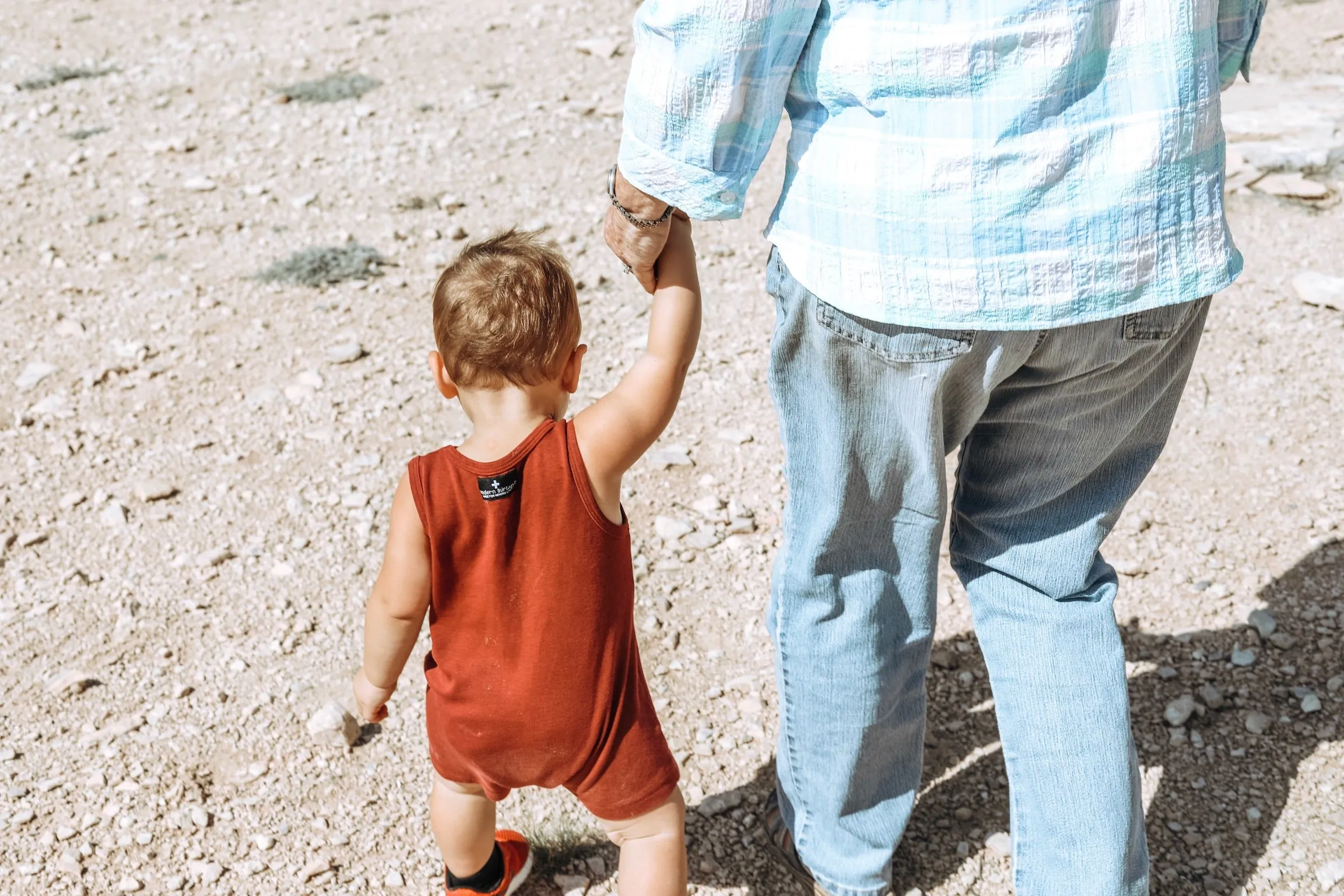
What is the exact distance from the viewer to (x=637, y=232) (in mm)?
1736

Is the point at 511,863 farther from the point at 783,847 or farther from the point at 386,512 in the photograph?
the point at 386,512

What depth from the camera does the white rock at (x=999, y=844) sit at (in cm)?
254

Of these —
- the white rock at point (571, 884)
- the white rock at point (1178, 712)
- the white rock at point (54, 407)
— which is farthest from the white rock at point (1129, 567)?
the white rock at point (54, 407)

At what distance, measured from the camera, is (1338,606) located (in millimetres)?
3062

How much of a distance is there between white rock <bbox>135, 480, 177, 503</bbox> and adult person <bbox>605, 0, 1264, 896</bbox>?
2.34 meters

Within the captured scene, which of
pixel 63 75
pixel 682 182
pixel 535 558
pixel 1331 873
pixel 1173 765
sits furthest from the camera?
pixel 63 75

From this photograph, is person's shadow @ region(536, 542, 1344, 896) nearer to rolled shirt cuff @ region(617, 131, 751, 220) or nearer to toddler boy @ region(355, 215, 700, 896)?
toddler boy @ region(355, 215, 700, 896)

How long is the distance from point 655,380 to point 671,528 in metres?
1.70

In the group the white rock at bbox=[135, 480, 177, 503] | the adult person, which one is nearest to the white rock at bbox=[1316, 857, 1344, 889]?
the adult person

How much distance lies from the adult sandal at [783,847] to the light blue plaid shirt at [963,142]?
1.25m

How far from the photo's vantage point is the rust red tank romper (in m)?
1.82

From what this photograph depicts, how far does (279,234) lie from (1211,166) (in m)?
4.39

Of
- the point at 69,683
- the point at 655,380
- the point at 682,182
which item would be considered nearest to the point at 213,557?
the point at 69,683

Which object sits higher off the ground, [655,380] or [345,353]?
[655,380]
